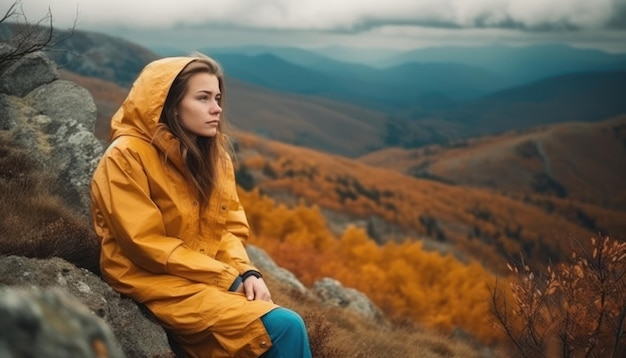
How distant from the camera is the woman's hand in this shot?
4.07 metres

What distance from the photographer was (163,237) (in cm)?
386

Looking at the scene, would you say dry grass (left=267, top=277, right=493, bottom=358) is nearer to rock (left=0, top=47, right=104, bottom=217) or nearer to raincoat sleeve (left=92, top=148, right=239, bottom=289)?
raincoat sleeve (left=92, top=148, right=239, bottom=289)

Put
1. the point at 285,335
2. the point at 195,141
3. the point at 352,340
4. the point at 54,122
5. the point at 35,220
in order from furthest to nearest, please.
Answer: the point at 54,122 → the point at 352,340 → the point at 35,220 → the point at 195,141 → the point at 285,335

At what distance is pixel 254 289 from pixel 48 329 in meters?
2.95

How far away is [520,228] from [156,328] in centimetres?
11138

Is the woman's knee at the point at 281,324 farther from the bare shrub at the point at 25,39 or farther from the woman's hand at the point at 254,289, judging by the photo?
the bare shrub at the point at 25,39

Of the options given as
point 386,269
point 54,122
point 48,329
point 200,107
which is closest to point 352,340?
point 200,107

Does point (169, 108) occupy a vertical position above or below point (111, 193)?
above

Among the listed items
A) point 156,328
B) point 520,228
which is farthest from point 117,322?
point 520,228

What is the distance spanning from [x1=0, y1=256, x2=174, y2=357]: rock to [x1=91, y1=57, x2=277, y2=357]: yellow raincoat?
11cm

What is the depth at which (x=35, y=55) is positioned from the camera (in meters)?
8.05

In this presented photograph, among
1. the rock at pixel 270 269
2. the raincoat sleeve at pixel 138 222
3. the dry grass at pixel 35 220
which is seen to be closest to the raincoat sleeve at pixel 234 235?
the raincoat sleeve at pixel 138 222

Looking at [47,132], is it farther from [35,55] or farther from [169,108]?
[169,108]

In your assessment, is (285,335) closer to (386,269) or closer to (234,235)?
(234,235)
